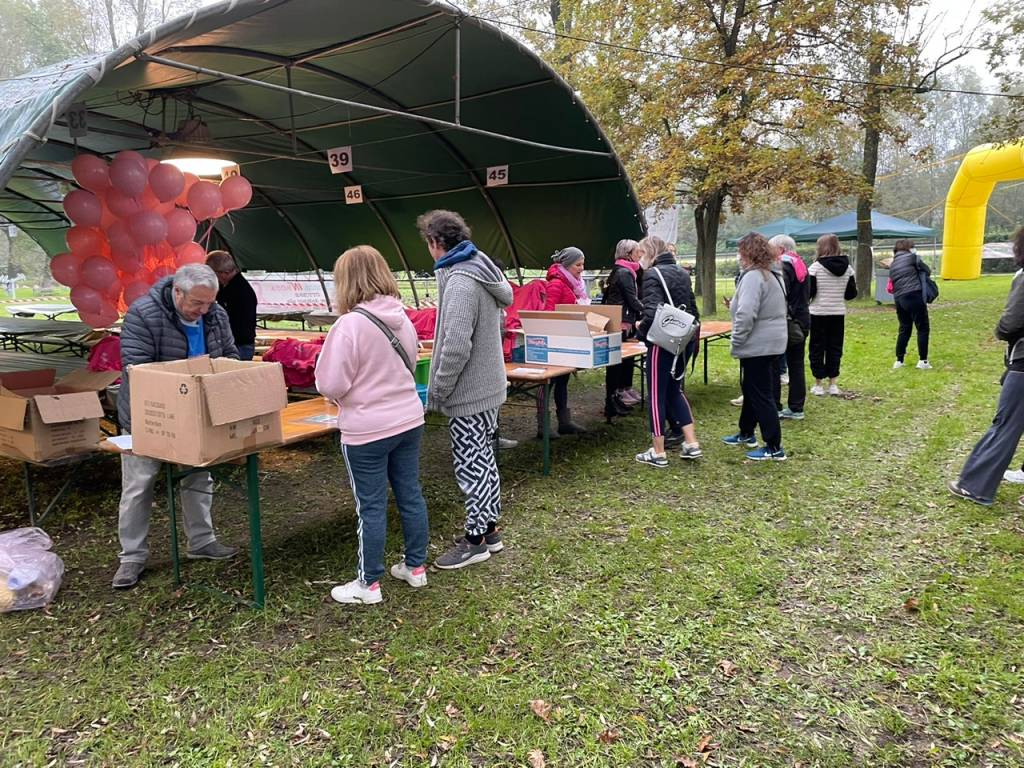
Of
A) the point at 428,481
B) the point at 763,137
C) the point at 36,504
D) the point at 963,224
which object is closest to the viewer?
the point at 36,504

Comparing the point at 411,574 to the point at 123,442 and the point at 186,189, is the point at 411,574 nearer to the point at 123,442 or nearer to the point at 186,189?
the point at 123,442

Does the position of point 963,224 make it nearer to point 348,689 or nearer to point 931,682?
point 931,682

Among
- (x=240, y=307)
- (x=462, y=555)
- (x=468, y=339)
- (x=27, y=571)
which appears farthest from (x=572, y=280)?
(x=27, y=571)

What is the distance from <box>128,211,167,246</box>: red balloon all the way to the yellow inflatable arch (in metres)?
18.8

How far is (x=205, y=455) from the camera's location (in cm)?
290

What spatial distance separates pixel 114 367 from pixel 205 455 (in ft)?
10.3

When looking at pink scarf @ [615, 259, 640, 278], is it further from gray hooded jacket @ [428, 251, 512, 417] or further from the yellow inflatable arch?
the yellow inflatable arch

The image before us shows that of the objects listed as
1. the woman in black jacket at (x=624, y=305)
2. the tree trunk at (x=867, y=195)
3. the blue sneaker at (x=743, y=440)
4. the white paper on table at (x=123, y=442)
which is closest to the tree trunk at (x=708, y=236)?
the tree trunk at (x=867, y=195)

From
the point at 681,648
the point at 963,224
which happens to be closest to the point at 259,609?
the point at 681,648

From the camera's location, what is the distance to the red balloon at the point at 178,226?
248 inches

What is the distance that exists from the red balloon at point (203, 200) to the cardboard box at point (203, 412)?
403 cm

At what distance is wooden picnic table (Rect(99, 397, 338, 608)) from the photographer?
3281 mm

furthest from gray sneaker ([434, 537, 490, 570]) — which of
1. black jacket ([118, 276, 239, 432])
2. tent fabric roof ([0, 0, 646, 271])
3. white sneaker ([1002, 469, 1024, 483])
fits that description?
white sneaker ([1002, 469, 1024, 483])

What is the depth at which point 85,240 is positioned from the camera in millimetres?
5957
